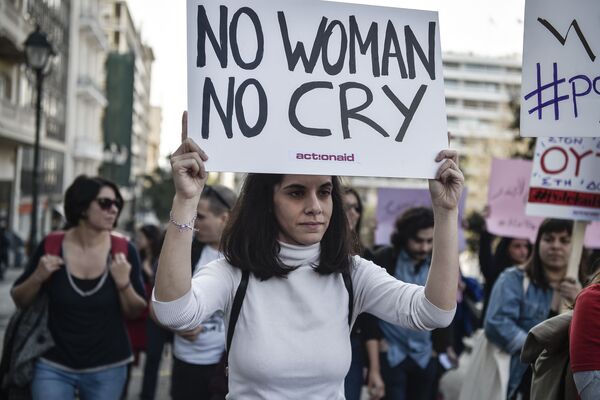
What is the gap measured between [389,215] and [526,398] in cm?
463

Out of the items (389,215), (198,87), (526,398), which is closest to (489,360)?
(526,398)

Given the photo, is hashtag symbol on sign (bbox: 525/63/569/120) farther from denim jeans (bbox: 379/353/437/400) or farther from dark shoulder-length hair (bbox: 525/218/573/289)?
denim jeans (bbox: 379/353/437/400)

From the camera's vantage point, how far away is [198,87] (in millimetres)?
2359

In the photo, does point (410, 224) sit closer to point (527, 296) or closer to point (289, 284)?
point (527, 296)

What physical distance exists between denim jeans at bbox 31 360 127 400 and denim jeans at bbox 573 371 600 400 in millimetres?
2648

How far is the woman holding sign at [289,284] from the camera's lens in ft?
7.45

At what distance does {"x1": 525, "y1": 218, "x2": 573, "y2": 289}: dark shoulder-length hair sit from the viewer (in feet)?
14.3

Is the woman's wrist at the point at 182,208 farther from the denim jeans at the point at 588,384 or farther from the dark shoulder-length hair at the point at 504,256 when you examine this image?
the dark shoulder-length hair at the point at 504,256

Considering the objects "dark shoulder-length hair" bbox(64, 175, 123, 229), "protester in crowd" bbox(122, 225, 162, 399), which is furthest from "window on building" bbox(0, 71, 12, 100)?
"dark shoulder-length hair" bbox(64, 175, 123, 229)

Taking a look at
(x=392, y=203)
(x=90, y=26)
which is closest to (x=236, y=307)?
(x=392, y=203)

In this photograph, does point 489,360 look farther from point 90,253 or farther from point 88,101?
Answer: point 88,101

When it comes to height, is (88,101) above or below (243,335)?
above

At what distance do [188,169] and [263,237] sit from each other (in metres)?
0.44

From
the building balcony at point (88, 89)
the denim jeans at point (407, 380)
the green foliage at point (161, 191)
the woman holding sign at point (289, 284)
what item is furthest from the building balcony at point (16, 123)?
the green foliage at point (161, 191)
